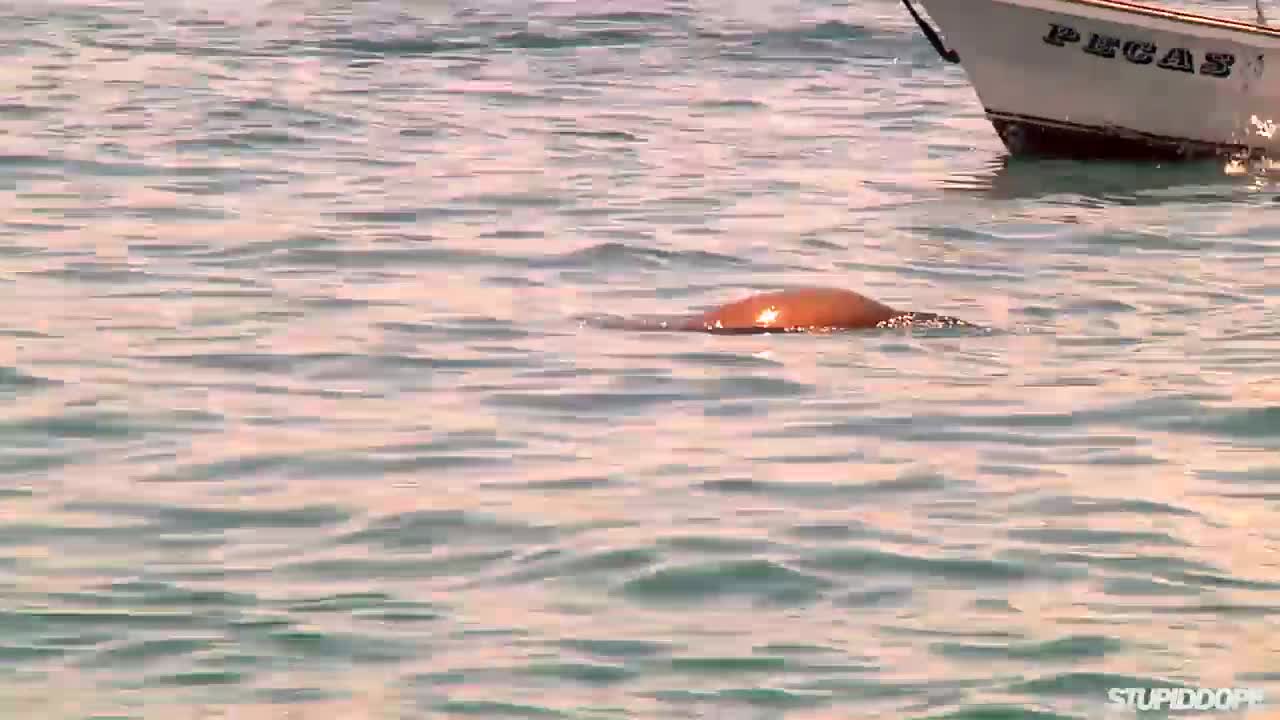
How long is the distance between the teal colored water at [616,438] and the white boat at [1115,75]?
0.33 m

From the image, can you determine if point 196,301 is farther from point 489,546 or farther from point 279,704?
point 279,704

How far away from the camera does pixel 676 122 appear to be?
32.1 metres

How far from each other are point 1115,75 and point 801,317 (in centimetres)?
1016

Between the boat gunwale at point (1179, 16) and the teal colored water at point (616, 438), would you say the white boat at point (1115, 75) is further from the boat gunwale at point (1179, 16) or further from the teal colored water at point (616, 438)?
the teal colored water at point (616, 438)

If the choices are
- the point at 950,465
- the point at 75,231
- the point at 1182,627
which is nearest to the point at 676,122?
the point at 75,231

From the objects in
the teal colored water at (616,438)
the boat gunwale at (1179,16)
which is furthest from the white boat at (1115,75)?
the teal colored water at (616,438)

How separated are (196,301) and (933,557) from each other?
7.79 metres

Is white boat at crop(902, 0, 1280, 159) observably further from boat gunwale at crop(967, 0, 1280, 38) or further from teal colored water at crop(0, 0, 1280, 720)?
teal colored water at crop(0, 0, 1280, 720)

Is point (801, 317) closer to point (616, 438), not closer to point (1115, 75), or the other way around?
point (616, 438)

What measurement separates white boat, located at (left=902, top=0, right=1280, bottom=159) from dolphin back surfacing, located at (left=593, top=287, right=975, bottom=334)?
29.1 feet

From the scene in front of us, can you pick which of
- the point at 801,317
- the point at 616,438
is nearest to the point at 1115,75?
the point at 801,317

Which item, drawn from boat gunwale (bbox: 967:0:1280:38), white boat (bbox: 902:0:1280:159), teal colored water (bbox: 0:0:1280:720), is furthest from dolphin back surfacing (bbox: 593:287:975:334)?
boat gunwale (bbox: 967:0:1280:38)

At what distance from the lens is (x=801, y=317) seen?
53.8 feet

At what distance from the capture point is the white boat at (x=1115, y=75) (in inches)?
995
